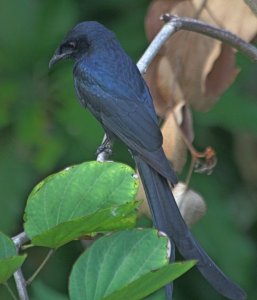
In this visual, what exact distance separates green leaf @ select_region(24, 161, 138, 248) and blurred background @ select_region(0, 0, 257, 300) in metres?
1.78

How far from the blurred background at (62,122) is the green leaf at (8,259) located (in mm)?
1888

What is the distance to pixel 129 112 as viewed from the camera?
110 inches

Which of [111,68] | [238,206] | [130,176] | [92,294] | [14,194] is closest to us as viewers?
[92,294]

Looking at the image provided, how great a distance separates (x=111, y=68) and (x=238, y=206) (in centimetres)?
118

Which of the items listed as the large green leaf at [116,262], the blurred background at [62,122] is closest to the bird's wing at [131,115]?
the blurred background at [62,122]

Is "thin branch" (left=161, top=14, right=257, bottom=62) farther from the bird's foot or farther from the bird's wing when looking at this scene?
the bird's foot

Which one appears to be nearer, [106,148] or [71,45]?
[106,148]

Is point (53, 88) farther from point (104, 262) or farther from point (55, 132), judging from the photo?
point (104, 262)

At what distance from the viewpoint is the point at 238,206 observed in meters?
3.98

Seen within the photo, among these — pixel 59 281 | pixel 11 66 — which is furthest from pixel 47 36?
pixel 59 281

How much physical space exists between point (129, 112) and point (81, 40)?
1.50ft

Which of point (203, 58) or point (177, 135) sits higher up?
point (203, 58)

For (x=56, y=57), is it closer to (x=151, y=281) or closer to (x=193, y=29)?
(x=193, y=29)

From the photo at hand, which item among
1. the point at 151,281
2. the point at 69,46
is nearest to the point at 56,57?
the point at 69,46
